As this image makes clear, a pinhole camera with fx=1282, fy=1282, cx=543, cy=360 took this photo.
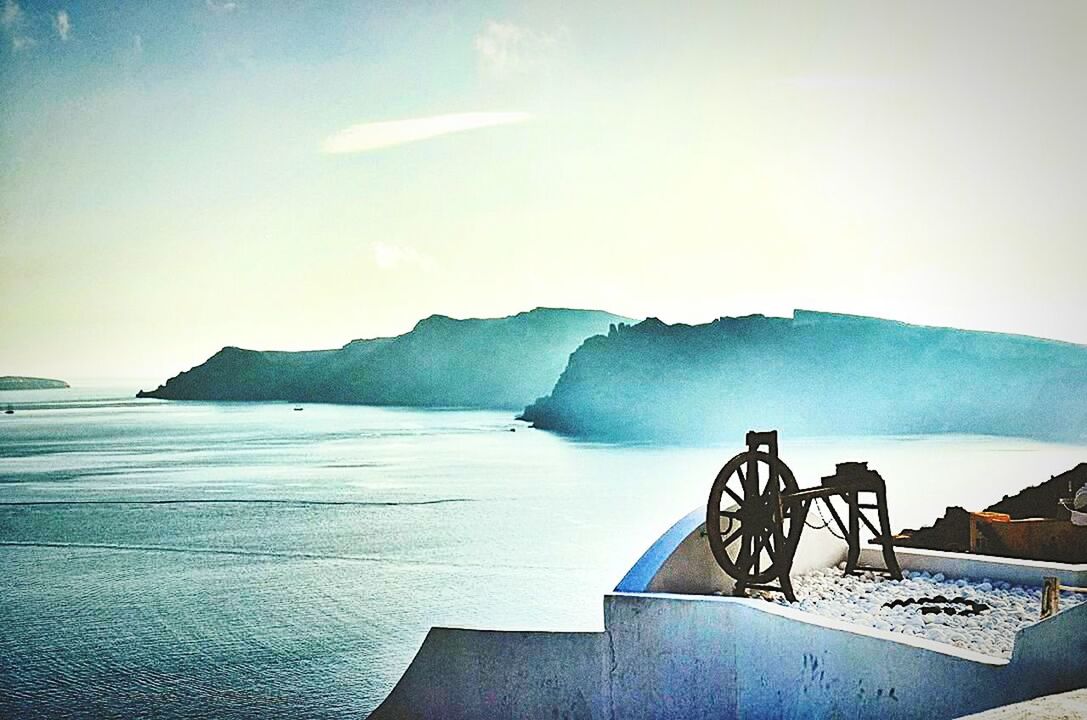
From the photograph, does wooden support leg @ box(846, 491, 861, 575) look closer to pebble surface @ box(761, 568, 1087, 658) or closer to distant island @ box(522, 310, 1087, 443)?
pebble surface @ box(761, 568, 1087, 658)

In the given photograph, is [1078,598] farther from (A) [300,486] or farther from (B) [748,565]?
(A) [300,486]

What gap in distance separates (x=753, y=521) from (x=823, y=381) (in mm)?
18889

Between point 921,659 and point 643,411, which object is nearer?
point 921,659

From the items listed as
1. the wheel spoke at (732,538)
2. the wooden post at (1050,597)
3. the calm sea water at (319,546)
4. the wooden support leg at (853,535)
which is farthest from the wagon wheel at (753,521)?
the calm sea water at (319,546)

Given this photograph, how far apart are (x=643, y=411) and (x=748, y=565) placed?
80.5ft

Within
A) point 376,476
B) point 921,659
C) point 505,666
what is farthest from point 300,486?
point 921,659

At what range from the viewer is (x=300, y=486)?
100ft

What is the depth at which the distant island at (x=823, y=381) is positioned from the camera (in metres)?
20.4

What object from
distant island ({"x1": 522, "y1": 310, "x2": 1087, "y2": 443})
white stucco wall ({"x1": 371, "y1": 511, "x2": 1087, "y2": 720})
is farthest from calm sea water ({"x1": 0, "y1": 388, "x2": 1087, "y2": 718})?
white stucco wall ({"x1": 371, "y1": 511, "x2": 1087, "y2": 720})

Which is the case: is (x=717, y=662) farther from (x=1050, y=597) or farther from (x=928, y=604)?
(x=1050, y=597)

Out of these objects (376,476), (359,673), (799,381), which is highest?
(799,381)

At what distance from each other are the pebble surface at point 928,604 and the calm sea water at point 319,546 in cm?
338

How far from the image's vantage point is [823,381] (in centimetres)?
2467

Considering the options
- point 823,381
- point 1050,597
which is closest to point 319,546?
point 823,381
